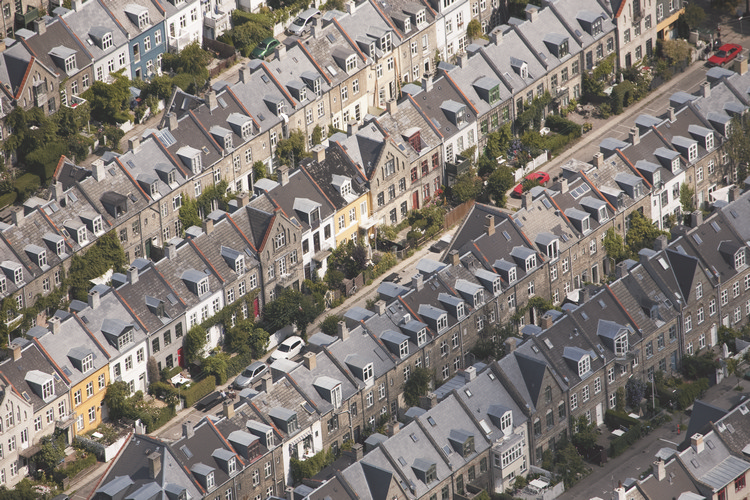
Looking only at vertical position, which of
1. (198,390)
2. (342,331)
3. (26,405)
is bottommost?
(342,331)

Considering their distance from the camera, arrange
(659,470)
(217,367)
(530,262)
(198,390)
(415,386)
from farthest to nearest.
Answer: (530,262) → (217,367) → (198,390) → (415,386) → (659,470)

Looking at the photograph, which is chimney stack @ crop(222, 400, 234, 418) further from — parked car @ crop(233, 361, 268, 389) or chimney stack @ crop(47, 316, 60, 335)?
chimney stack @ crop(47, 316, 60, 335)

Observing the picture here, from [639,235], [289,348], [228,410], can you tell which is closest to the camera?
[228,410]

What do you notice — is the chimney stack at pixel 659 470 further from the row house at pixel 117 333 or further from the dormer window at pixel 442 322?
the row house at pixel 117 333

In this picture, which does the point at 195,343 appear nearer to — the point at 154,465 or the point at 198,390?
the point at 198,390

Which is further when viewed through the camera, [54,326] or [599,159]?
[599,159]

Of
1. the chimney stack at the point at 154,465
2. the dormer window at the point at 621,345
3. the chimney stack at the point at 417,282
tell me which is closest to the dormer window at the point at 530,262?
the chimney stack at the point at 417,282

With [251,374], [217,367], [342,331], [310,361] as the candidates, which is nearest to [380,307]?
[342,331]

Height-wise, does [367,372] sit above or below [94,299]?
below

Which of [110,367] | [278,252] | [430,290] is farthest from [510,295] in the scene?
[110,367]
